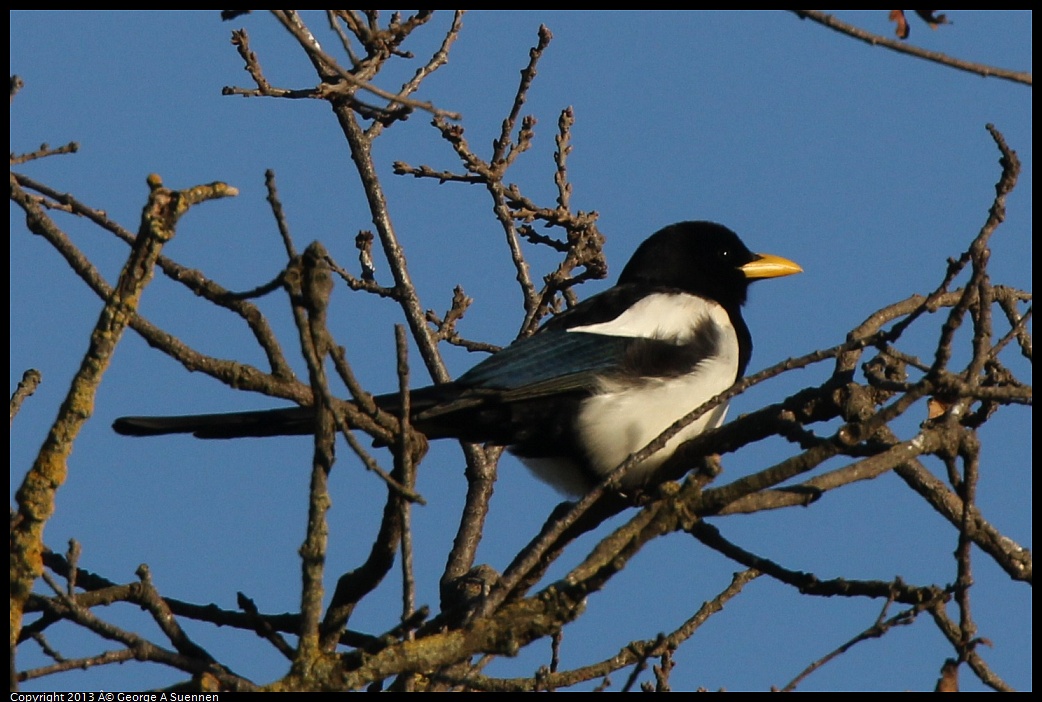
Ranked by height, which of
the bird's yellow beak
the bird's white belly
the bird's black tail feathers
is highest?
the bird's yellow beak

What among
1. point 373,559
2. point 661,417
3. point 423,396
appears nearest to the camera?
point 373,559

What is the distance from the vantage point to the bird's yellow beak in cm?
548

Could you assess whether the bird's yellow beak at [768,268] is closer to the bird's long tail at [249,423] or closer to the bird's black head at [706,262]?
the bird's black head at [706,262]

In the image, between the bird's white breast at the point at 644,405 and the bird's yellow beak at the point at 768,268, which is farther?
the bird's yellow beak at the point at 768,268

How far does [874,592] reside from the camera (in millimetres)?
3211

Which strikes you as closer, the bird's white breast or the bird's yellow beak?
the bird's white breast

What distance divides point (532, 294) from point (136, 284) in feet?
8.57

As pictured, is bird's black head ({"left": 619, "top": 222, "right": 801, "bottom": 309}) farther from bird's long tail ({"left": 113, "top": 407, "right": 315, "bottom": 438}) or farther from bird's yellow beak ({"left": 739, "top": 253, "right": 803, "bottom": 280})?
bird's long tail ({"left": 113, "top": 407, "right": 315, "bottom": 438})

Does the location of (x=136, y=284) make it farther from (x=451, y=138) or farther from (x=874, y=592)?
(x=451, y=138)

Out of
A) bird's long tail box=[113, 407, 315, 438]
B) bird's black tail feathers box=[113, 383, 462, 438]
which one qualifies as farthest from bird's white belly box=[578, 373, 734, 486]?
bird's long tail box=[113, 407, 315, 438]

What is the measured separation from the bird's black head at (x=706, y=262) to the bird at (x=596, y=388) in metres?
0.32

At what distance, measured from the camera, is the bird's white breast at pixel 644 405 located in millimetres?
4457

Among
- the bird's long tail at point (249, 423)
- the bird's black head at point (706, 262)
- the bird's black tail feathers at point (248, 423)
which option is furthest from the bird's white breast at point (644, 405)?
the bird's long tail at point (249, 423)

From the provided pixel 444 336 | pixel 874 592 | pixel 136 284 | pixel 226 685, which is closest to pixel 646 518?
pixel 874 592
